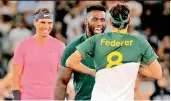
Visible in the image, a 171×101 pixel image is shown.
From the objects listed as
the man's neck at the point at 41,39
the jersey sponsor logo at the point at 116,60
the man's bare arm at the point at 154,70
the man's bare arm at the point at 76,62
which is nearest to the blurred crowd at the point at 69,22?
the man's neck at the point at 41,39

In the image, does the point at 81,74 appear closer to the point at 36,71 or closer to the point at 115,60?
the point at 36,71

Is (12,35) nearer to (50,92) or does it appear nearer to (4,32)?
(4,32)

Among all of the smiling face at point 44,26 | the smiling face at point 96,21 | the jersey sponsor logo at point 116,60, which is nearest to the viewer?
the jersey sponsor logo at point 116,60

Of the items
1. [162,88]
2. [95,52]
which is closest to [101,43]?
[95,52]

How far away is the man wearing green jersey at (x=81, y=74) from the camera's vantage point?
672 centimetres

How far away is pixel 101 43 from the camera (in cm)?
570

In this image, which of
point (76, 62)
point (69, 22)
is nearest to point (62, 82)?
point (76, 62)

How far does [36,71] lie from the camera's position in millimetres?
7781

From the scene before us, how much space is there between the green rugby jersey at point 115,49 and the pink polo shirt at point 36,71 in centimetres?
213

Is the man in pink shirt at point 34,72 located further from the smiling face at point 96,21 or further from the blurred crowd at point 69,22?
the blurred crowd at point 69,22

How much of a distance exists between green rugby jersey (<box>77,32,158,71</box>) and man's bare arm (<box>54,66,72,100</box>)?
979 mm

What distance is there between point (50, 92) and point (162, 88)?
152 inches

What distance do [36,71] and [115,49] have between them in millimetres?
2269

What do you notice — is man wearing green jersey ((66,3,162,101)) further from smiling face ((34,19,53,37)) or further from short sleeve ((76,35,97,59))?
smiling face ((34,19,53,37))
